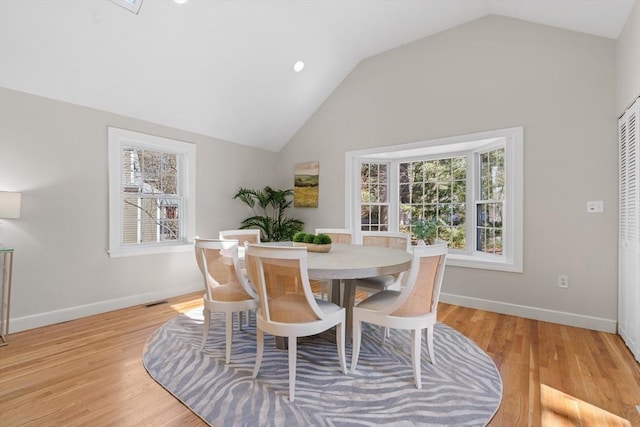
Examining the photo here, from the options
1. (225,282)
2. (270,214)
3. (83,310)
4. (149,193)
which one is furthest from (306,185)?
(83,310)

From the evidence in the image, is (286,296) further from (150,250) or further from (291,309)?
(150,250)

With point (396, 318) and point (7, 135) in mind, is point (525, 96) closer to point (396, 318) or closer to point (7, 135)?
point (396, 318)

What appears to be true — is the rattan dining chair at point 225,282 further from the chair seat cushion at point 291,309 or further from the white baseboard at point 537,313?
the white baseboard at point 537,313

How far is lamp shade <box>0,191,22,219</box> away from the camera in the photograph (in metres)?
2.67

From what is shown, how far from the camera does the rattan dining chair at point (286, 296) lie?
6.13ft

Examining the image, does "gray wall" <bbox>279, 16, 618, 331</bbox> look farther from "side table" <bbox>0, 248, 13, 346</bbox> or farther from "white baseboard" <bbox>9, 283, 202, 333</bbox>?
"side table" <bbox>0, 248, 13, 346</bbox>

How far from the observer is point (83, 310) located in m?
3.38

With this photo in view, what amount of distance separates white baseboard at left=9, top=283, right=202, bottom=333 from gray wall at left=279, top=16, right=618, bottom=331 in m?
3.72

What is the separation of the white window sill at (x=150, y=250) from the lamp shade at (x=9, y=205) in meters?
1.00

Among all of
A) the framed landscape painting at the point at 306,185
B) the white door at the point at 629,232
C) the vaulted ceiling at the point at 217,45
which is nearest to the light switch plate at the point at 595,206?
the white door at the point at 629,232

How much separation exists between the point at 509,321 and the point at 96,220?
4.67 metres

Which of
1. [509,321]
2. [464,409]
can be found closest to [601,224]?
[509,321]

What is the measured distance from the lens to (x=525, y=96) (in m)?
3.41

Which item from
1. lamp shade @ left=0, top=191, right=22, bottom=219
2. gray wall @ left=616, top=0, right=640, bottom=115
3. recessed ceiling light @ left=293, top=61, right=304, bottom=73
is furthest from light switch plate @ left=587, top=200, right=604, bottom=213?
lamp shade @ left=0, top=191, right=22, bottom=219
